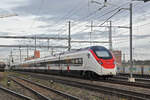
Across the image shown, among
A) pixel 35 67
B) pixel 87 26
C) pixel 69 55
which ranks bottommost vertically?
pixel 35 67

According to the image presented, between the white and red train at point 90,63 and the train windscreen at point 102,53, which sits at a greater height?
the train windscreen at point 102,53

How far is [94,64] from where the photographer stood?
2078cm

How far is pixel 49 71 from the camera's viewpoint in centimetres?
3728

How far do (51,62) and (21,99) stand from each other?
24.9m

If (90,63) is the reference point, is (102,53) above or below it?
above

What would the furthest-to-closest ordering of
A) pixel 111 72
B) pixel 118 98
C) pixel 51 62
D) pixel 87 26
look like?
pixel 51 62 → pixel 87 26 → pixel 111 72 → pixel 118 98

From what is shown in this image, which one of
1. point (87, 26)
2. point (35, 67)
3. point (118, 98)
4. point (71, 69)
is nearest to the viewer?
point (118, 98)

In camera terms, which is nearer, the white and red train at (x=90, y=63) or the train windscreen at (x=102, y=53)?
the white and red train at (x=90, y=63)

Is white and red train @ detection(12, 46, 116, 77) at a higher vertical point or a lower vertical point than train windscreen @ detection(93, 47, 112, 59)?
lower

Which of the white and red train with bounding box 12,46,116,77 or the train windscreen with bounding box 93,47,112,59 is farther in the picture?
the train windscreen with bounding box 93,47,112,59

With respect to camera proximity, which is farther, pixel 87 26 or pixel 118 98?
pixel 87 26

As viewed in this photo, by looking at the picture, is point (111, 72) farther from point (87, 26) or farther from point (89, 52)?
point (87, 26)

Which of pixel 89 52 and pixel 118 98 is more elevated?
pixel 89 52

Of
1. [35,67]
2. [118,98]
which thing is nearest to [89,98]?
[118,98]
